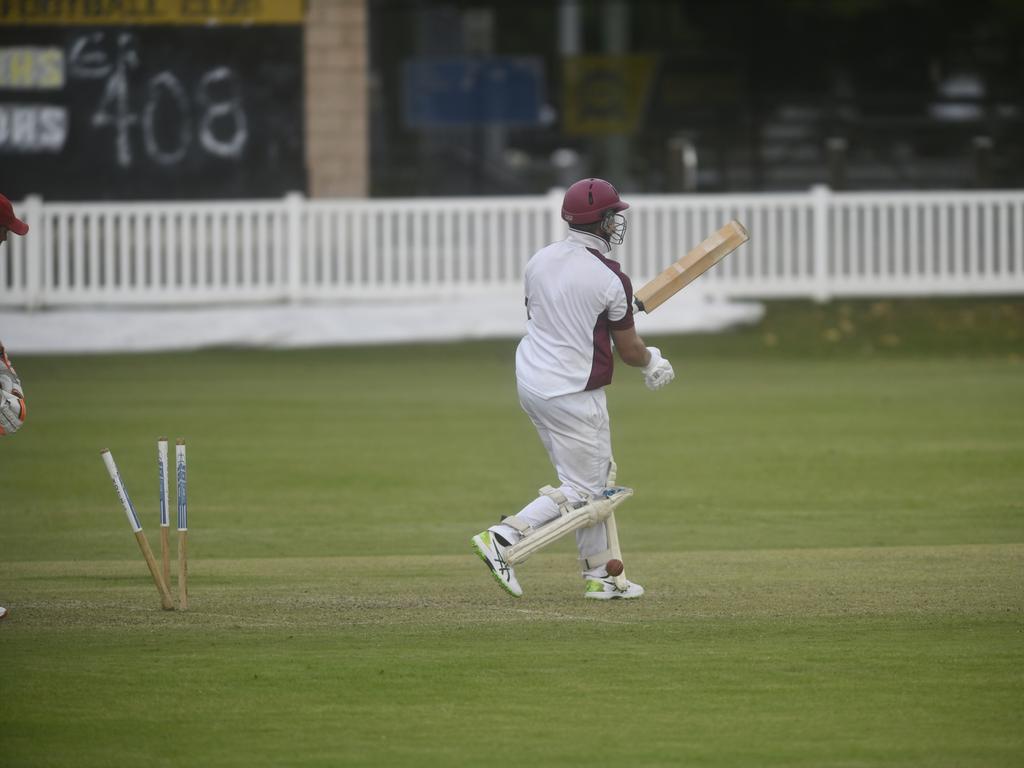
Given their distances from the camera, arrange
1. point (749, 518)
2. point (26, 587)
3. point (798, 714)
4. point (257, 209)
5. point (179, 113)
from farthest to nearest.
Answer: point (179, 113) → point (257, 209) → point (749, 518) → point (26, 587) → point (798, 714)

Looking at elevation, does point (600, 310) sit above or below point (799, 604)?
above

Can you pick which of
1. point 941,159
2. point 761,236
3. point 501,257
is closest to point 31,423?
point 501,257

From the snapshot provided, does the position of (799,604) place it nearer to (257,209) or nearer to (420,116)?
(257,209)

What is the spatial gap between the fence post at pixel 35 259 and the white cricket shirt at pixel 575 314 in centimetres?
1457

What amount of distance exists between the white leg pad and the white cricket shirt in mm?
513

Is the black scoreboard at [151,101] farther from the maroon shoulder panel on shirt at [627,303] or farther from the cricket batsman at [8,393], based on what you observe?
the maroon shoulder panel on shirt at [627,303]

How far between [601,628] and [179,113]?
55.8ft

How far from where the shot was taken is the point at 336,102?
82.1ft

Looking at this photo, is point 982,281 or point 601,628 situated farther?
point 982,281

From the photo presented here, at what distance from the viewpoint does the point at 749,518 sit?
1111 centimetres

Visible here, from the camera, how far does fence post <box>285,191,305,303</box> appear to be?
72.1 feet

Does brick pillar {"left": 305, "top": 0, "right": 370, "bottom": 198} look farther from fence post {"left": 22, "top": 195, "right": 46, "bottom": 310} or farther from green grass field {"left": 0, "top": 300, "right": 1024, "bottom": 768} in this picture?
green grass field {"left": 0, "top": 300, "right": 1024, "bottom": 768}

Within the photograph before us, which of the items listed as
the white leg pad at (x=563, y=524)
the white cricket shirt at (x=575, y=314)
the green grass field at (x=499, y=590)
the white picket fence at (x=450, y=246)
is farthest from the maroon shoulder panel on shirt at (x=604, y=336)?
the white picket fence at (x=450, y=246)

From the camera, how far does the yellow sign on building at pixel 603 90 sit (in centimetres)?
2966
